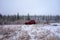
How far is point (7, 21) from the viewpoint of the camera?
4.74ft

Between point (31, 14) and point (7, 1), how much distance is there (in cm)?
48

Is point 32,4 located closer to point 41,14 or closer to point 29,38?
point 41,14

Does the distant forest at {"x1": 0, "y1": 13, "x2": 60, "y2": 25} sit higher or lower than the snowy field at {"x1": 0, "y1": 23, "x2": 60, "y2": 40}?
higher

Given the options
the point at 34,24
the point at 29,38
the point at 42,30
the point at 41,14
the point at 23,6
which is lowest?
the point at 29,38

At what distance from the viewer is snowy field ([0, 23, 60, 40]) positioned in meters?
1.41

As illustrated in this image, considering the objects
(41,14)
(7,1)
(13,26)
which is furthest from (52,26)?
(7,1)

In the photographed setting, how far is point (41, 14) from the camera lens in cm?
149

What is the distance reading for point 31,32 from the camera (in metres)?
1.45

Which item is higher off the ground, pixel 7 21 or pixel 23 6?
pixel 23 6

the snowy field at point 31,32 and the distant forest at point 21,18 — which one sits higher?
the distant forest at point 21,18

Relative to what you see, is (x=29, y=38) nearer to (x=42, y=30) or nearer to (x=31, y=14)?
(x=42, y=30)

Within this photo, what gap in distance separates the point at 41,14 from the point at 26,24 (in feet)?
1.05

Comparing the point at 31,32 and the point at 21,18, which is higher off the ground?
the point at 21,18

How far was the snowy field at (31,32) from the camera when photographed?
4.63 ft
